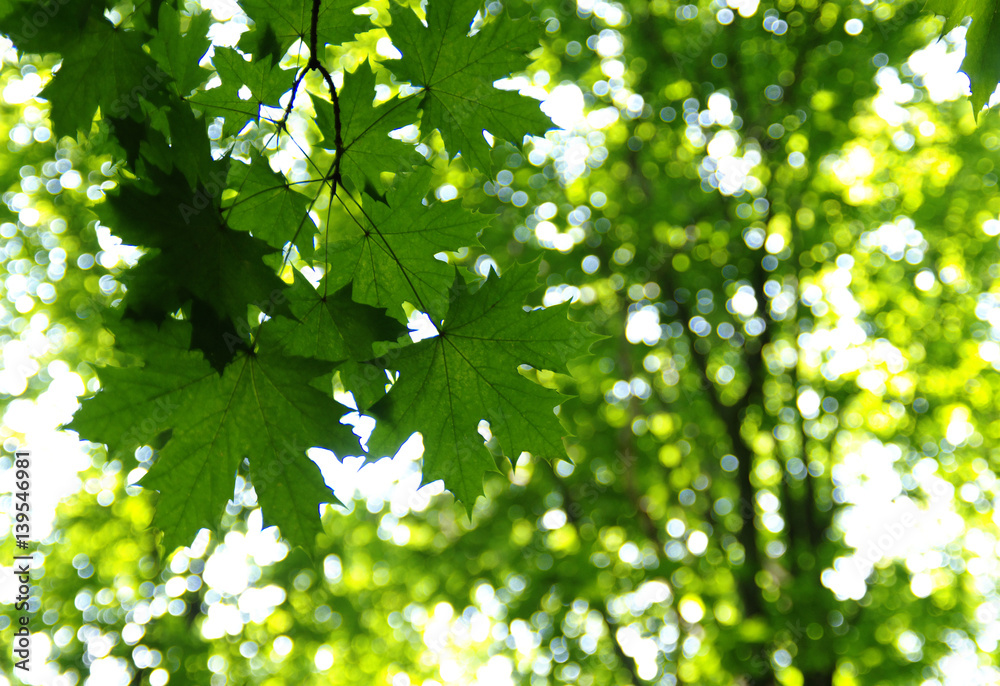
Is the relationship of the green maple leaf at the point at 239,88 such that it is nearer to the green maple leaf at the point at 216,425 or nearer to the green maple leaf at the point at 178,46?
the green maple leaf at the point at 178,46

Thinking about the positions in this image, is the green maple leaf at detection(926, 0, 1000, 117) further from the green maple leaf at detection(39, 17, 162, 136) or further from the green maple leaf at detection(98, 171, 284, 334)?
the green maple leaf at detection(39, 17, 162, 136)

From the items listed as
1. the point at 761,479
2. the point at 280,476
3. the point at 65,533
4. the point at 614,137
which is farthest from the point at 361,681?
the point at 280,476

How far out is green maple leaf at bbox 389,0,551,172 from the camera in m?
1.81

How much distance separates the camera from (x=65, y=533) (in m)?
8.30

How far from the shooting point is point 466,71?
1858 millimetres

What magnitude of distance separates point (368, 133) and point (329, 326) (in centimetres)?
60

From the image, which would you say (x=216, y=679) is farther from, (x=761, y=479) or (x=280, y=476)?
(x=280, y=476)

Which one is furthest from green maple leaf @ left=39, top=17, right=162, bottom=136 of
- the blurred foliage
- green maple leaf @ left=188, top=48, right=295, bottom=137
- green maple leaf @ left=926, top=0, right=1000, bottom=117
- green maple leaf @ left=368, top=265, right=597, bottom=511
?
the blurred foliage

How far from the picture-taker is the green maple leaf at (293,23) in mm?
1749

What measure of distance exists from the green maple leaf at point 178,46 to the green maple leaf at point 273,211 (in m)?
0.27

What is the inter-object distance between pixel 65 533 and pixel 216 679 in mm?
2733

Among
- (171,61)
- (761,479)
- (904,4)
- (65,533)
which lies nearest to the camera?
(171,61)

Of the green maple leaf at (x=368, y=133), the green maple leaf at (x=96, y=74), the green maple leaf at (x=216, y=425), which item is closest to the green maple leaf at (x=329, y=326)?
the green maple leaf at (x=216, y=425)

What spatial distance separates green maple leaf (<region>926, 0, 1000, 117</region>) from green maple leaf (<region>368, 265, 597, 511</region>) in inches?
40.2
